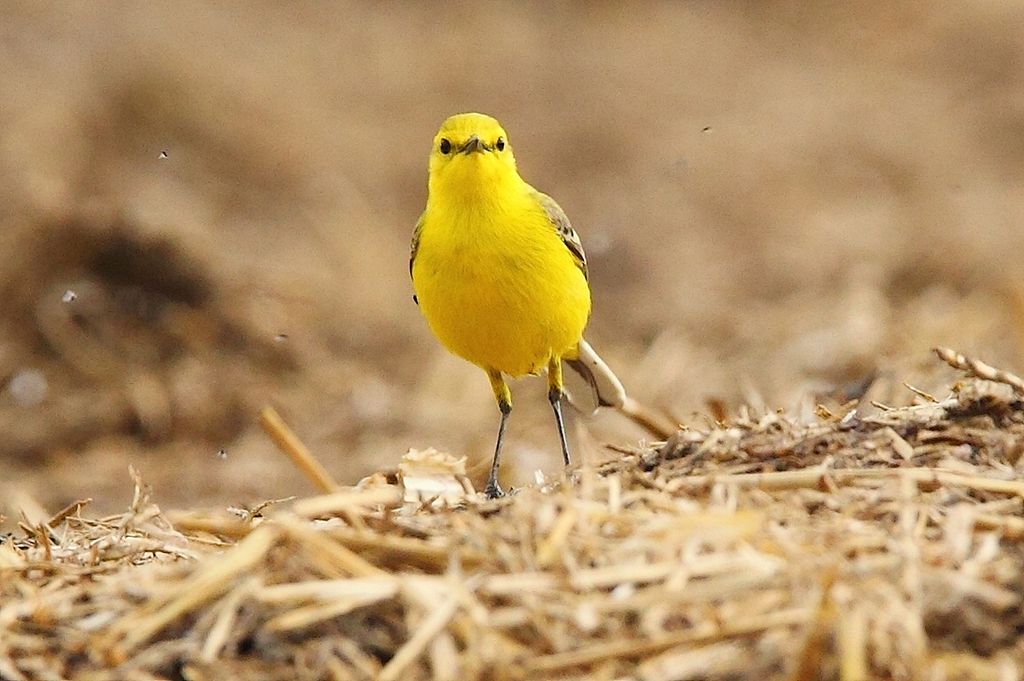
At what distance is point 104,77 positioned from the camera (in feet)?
51.1

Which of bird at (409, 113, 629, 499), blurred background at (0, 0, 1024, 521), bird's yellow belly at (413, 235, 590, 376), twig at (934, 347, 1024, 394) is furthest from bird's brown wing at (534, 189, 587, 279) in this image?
twig at (934, 347, 1024, 394)

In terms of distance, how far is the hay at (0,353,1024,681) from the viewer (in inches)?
135

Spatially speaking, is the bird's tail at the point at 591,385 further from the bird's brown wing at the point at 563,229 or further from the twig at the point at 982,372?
the twig at the point at 982,372

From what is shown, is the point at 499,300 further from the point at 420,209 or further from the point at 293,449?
the point at 420,209

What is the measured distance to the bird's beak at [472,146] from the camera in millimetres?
6676

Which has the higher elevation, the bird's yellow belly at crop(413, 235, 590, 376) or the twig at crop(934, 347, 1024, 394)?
the bird's yellow belly at crop(413, 235, 590, 376)

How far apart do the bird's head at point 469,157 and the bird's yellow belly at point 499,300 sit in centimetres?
32

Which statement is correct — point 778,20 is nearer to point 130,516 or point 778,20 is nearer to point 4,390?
point 4,390

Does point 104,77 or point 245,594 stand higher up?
point 104,77

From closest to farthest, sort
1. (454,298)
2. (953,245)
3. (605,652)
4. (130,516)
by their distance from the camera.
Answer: (605,652)
(130,516)
(454,298)
(953,245)

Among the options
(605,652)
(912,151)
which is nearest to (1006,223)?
(912,151)

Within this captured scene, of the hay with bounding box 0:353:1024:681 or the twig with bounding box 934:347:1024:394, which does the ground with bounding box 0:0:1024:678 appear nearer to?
the hay with bounding box 0:353:1024:681

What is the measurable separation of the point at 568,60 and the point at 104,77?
237 inches

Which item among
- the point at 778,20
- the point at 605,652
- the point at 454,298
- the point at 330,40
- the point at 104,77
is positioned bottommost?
the point at 605,652
